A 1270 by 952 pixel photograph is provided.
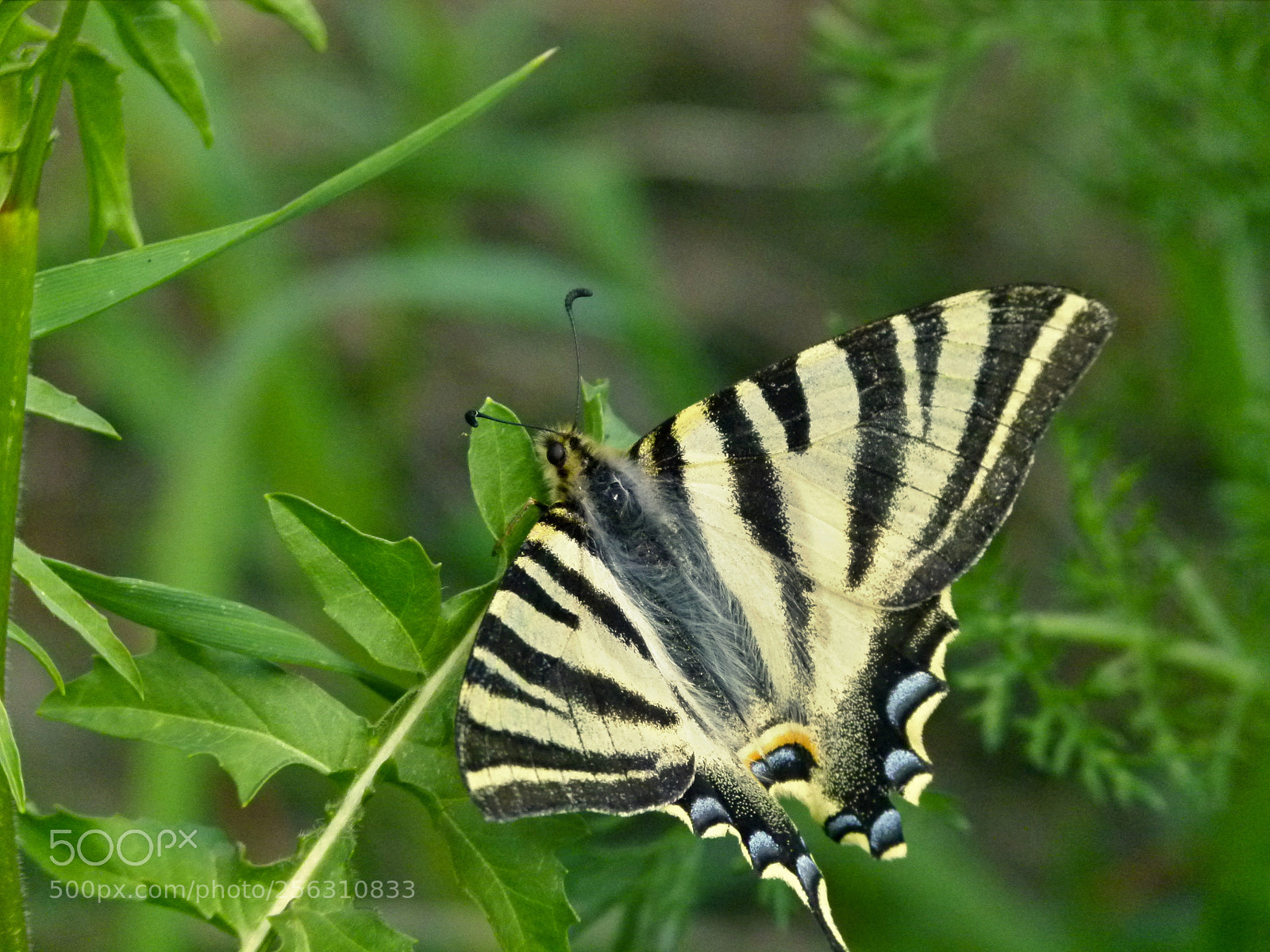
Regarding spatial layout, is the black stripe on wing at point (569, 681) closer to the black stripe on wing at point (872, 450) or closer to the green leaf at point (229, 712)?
the green leaf at point (229, 712)

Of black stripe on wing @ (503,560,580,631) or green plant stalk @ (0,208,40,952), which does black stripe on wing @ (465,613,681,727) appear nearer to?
black stripe on wing @ (503,560,580,631)

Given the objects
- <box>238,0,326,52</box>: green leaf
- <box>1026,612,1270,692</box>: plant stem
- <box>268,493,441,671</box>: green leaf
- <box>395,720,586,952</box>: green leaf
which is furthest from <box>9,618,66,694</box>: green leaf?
<box>1026,612,1270,692</box>: plant stem

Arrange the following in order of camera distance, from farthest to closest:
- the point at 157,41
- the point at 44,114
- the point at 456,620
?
the point at 456,620
the point at 157,41
the point at 44,114

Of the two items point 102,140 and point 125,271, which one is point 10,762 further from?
point 102,140

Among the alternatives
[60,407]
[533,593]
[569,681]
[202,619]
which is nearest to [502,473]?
[533,593]

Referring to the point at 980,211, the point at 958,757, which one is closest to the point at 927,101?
the point at 980,211
